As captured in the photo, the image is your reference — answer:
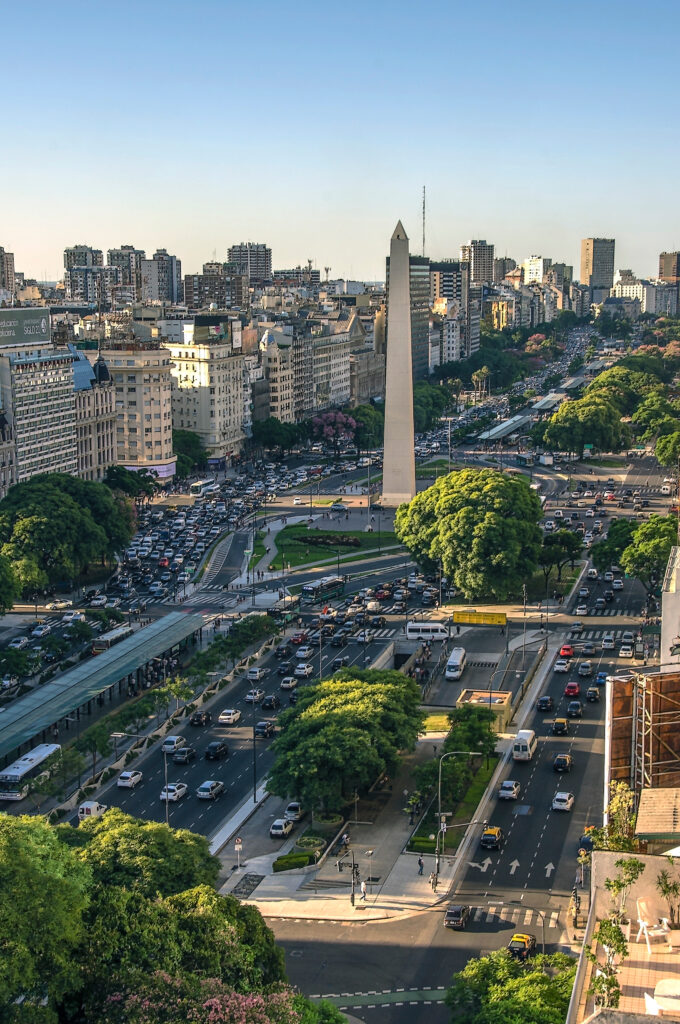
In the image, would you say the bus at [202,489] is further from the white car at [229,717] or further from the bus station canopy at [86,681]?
the white car at [229,717]

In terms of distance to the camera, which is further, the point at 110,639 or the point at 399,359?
the point at 399,359

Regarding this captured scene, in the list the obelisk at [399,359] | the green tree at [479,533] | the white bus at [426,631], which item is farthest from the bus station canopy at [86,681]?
the obelisk at [399,359]

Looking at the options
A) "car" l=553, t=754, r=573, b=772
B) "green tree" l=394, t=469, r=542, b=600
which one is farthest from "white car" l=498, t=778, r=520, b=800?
"green tree" l=394, t=469, r=542, b=600

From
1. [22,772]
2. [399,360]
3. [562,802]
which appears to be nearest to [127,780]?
[22,772]

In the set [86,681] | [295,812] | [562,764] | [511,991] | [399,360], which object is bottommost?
[295,812]

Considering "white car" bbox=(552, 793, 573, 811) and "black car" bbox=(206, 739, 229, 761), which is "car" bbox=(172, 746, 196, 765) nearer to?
"black car" bbox=(206, 739, 229, 761)

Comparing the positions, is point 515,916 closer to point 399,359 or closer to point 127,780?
point 127,780
